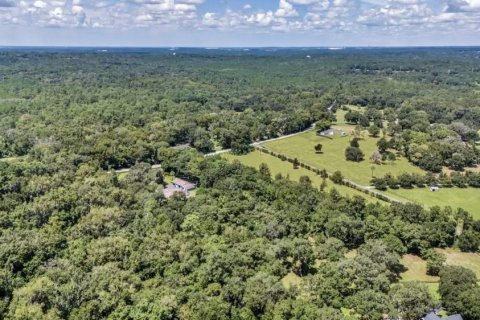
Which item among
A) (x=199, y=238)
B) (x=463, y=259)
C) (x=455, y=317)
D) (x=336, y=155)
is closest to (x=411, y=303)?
(x=455, y=317)

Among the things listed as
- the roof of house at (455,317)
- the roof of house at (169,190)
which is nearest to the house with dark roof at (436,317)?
the roof of house at (455,317)

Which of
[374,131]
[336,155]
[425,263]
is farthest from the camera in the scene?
[374,131]

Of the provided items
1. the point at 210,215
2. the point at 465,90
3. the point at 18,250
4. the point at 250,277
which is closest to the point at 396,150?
the point at 210,215

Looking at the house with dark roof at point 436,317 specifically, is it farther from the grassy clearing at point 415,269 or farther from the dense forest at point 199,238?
the grassy clearing at point 415,269

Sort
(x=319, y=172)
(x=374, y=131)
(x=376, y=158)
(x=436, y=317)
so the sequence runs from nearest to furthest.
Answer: (x=436, y=317) < (x=319, y=172) < (x=376, y=158) < (x=374, y=131)

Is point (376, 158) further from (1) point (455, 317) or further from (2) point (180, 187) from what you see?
(1) point (455, 317)

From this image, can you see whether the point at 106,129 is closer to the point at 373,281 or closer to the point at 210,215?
the point at 210,215
